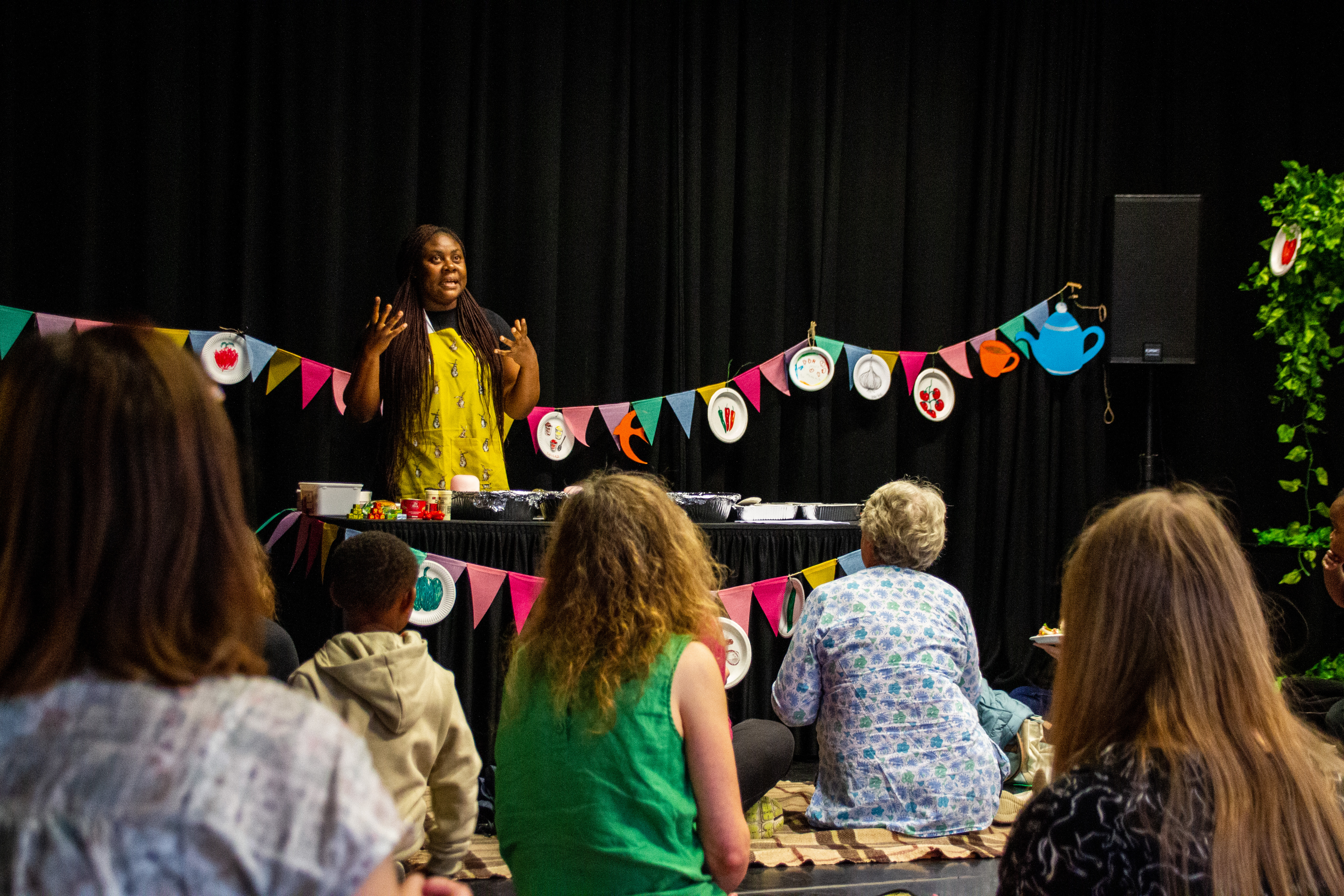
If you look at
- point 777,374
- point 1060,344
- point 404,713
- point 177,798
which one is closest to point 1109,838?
point 177,798

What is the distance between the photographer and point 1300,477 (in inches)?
197

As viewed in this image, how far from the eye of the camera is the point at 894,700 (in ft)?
8.16

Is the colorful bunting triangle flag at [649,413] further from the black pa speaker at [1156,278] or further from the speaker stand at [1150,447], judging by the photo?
the speaker stand at [1150,447]

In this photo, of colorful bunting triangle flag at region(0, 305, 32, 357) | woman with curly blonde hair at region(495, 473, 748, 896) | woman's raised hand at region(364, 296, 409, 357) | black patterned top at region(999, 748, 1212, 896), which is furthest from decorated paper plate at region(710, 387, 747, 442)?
black patterned top at region(999, 748, 1212, 896)

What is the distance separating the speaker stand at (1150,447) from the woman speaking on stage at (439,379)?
2.73m

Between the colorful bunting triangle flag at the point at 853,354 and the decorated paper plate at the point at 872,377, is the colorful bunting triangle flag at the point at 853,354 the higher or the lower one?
the higher one

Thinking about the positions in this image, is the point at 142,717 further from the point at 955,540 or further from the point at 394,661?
the point at 955,540

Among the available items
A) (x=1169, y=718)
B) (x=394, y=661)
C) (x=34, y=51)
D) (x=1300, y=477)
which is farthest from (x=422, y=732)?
(x=1300, y=477)

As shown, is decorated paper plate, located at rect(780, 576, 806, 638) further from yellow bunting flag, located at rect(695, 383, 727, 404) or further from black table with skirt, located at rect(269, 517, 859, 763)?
yellow bunting flag, located at rect(695, 383, 727, 404)

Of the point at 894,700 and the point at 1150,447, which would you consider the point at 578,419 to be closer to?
the point at 894,700

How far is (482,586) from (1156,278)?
328 cm

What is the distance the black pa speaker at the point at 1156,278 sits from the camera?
4.68 m

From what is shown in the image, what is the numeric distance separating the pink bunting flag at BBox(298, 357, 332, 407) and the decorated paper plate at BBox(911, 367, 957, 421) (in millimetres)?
2415

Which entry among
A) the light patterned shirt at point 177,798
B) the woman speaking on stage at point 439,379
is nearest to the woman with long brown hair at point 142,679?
the light patterned shirt at point 177,798
